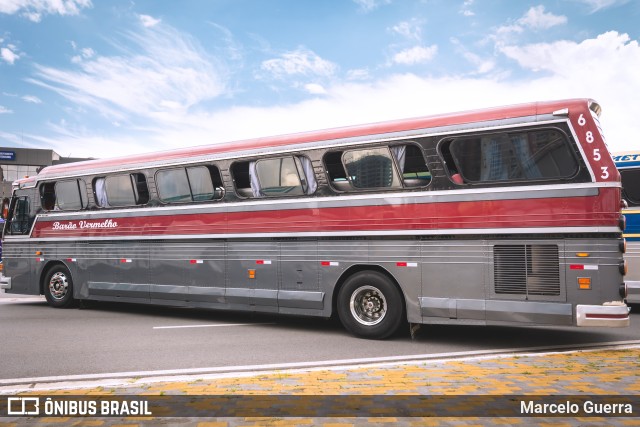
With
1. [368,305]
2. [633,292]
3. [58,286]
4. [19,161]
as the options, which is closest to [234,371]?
[368,305]

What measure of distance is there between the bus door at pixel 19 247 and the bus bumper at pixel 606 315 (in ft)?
38.9

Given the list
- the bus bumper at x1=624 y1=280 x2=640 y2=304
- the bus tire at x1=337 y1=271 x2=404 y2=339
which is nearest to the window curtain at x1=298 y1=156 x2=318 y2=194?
the bus tire at x1=337 y1=271 x2=404 y2=339

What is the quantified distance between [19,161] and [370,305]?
194 ft

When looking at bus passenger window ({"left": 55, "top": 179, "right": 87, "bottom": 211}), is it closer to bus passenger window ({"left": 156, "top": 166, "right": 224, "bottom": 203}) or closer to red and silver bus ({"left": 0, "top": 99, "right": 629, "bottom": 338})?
red and silver bus ({"left": 0, "top": 99, "right": 629, "bottom": 338})

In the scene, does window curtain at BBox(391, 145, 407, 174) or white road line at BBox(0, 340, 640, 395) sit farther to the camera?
window curtain at BBox(391, 145, 407, 174)

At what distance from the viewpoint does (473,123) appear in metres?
7.85

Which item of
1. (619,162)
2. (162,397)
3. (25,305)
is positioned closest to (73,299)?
(25,305)

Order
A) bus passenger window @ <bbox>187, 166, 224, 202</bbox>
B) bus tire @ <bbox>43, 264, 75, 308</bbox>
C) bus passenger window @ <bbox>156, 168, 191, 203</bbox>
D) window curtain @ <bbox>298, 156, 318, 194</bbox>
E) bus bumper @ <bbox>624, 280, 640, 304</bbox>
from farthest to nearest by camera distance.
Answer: bus tire @ <bbox>43, 264, 75, 308</bbox> → bus bumper @ <bbox>624, 280, 640, 304</bbox> → bus passenger window @ <bbox>156, 168, 191, 203</bbox> → bus passenger window @ <bbox>187, 166, 224, 202</bbox> → window curtain @ <bbox>298, 156, 318, 194</bbox>

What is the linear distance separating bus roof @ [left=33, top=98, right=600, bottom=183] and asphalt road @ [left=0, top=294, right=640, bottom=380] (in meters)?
3.25

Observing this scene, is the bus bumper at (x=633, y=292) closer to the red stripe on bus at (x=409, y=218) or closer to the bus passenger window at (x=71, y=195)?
the red stripe on bus at (x=409, y=218)

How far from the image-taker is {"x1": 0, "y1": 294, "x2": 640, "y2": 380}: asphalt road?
686 centimetres

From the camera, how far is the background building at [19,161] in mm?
56562

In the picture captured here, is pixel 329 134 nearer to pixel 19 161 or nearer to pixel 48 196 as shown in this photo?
pixel 48 196

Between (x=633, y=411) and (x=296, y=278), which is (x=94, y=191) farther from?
(x=633, y=411)
